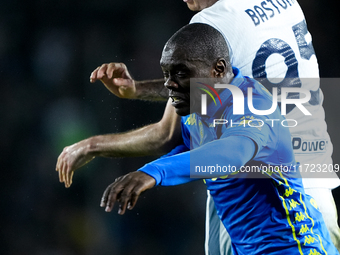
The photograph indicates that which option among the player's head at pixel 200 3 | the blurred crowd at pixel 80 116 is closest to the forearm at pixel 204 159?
the player's head at pixel 200 3

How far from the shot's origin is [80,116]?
325cm

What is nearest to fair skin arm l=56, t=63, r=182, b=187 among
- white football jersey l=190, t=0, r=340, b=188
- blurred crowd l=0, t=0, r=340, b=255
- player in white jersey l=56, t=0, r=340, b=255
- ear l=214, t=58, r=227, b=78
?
player in white jersey l=56, t=0, r=340, b=255

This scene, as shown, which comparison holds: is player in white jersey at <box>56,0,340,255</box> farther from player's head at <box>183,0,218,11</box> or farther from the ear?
the ear

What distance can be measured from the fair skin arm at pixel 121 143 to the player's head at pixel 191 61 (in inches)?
18.5

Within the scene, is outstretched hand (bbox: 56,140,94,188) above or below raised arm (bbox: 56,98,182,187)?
below

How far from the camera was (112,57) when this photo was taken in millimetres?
3232

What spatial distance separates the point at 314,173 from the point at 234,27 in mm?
669

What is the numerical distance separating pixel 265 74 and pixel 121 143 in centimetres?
68

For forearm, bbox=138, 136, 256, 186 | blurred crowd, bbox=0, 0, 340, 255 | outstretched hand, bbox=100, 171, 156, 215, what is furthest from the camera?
blurred crowd, bbox=0, 0, 340, 255

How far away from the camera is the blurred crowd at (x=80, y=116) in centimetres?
313

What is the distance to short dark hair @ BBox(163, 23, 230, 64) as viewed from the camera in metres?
1.31

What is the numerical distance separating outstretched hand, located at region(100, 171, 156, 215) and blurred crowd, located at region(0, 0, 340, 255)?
2190 millimetres

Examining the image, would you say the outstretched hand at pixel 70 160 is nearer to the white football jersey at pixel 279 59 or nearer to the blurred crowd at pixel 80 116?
the white football jersey at pixel 279 59

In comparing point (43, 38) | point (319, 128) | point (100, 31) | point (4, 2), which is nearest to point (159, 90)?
point (319, 128)
